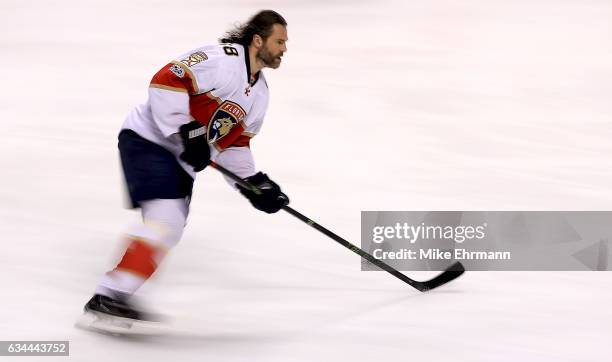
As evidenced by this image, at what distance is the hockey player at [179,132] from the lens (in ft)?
10.1

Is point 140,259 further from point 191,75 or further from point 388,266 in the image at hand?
point 388,266

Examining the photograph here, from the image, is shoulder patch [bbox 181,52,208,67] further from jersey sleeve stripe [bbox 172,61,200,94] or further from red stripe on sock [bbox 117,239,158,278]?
red stripe on sock [bbox 117,239,158,278]

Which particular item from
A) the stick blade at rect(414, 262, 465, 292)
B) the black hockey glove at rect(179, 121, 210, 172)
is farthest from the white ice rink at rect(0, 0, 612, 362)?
the black hockey glove at rect(179, 121, 210, 172)

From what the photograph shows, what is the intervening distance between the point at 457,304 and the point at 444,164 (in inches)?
71.1

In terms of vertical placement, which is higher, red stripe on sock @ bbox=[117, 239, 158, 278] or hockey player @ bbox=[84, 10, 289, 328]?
hockey player @ bbox=[84, 10, 289, 328]

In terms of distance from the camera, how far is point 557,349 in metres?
3.11

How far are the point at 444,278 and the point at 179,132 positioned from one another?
4.30 feet

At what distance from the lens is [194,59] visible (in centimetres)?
321

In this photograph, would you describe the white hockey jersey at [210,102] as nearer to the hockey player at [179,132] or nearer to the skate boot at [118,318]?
the hockey player at [179,132]

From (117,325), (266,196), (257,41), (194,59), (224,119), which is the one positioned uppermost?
(257,41)

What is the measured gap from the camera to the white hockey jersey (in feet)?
10.4

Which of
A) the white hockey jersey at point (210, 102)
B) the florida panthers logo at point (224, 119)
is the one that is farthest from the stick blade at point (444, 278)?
the florida panthers logo at point (224, 119)

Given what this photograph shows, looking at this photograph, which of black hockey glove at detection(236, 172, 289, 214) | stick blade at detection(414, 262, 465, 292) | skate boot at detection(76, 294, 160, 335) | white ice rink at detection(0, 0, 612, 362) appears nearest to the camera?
skate boot at detection(76, 294, 160, 335)

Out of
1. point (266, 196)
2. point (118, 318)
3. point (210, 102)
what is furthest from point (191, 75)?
point (118, 318)
